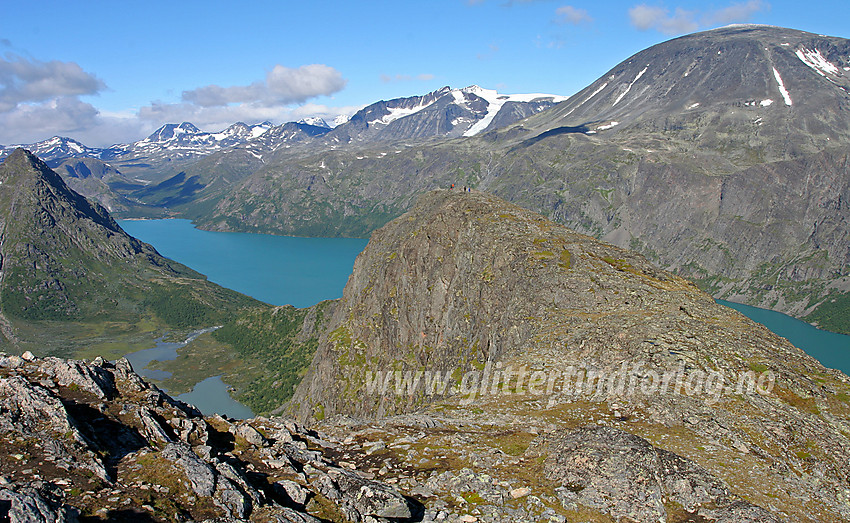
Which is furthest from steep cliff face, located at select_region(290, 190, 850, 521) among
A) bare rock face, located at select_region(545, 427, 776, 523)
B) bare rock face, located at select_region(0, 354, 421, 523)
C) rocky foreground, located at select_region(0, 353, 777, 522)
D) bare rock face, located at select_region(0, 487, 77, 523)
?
bare rock face, located at select_region(0, 487, 77, 523)

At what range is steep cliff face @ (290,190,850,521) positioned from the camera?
25.9 metres

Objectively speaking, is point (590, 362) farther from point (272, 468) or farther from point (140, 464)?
point (140, 464)

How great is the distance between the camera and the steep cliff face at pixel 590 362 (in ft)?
85.1

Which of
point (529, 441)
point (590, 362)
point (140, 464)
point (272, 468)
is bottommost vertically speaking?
point (529, 441)

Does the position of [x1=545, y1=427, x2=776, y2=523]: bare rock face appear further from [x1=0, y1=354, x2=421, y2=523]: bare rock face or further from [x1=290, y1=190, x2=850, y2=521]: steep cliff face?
[x1=0, y1=354, x2=421, y2=523]: bare rock face

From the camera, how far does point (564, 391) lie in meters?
37.2

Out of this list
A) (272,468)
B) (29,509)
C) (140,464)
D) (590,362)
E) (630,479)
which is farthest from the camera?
(590,362)

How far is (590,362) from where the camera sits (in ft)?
132

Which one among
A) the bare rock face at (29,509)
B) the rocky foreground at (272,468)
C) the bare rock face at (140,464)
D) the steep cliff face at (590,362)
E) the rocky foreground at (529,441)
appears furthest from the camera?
the steep cliff face at (590,362)

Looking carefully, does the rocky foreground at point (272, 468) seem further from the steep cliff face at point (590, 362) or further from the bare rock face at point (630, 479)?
the steep cliff face at point (590, 362)

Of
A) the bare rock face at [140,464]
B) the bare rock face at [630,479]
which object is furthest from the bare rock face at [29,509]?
the bare rock face at [630,479]

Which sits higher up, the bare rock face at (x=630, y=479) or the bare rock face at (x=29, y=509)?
the bare rock face at (x=29, y=509)

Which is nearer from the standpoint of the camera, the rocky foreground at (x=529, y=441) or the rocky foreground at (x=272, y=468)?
the rocky foreground at (x=272, y=468)

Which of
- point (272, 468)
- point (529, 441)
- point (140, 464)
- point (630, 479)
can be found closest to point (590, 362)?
point (529, 441)
